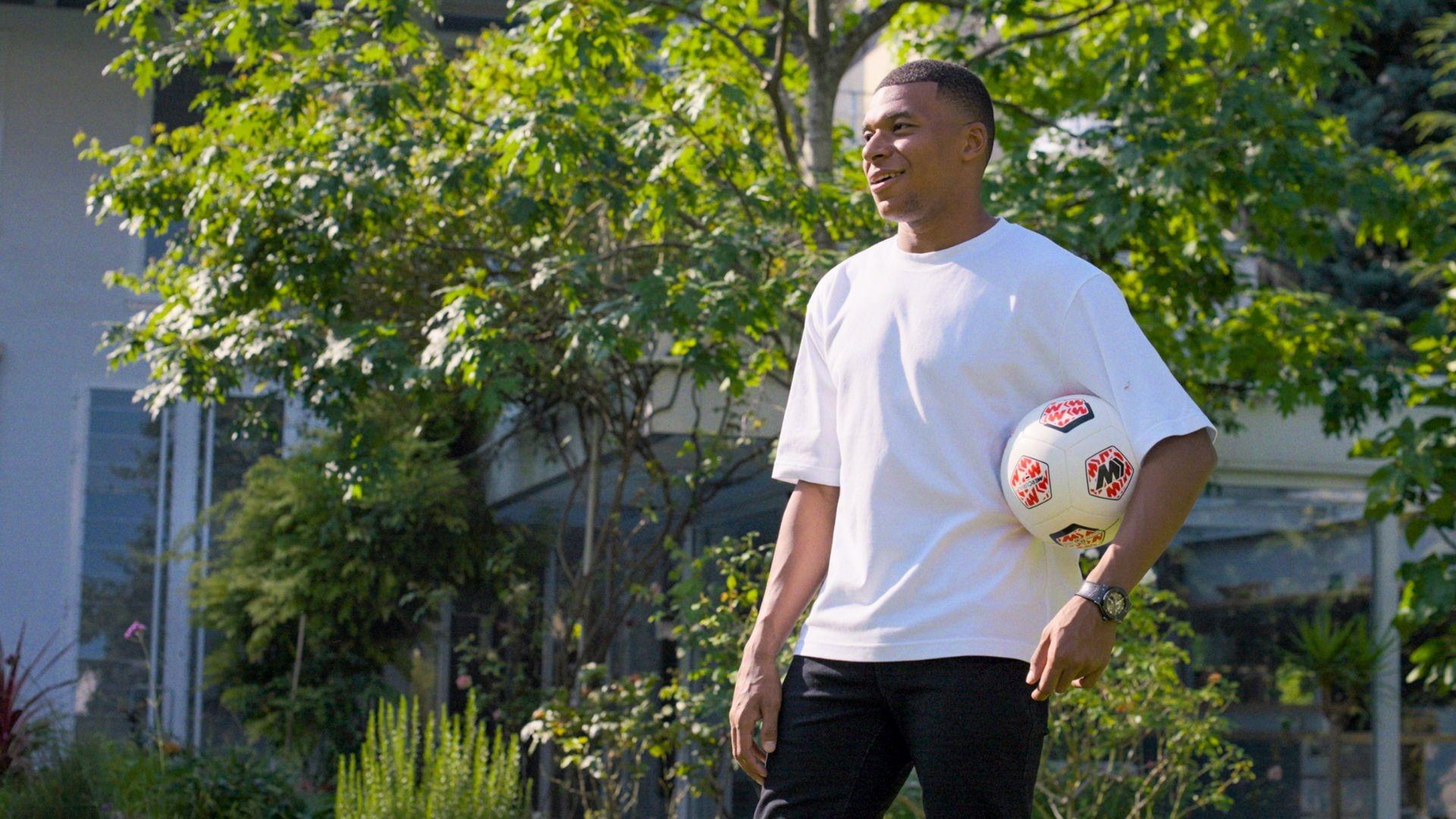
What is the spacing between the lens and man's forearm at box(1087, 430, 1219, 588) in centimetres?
189

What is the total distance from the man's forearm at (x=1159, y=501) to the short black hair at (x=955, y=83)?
0.51 metres

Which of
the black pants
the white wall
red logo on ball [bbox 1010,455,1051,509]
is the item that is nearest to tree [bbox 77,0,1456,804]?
the black pants

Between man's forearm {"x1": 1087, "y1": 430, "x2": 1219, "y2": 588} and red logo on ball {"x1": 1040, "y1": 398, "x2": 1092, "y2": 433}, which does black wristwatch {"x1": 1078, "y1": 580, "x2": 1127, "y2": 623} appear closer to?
man's forearm {"x1": 1087, "y1": 430, "x2": 1219, "y2": 588}

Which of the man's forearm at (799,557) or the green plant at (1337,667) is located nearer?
the man's forearm at (799,557)

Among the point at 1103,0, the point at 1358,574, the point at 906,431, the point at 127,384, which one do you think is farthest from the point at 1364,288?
the point at 906,431

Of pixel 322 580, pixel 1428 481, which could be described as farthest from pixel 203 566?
pixel 1428 481

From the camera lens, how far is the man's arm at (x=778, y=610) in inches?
87.6

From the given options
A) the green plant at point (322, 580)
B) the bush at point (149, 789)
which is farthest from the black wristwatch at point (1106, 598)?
the green plant at point (322, 580)

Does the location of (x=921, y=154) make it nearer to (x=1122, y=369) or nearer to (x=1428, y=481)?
(x=1122, y=369)

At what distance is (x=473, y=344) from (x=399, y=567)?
477 cm

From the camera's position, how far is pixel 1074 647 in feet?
6.01

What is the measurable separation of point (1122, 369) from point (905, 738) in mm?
564

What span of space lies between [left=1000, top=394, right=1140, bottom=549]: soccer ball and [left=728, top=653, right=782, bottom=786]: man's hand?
17.5 inches

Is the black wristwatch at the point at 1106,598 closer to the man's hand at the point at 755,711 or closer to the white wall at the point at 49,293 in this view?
the man's hand at the point at 755,711
